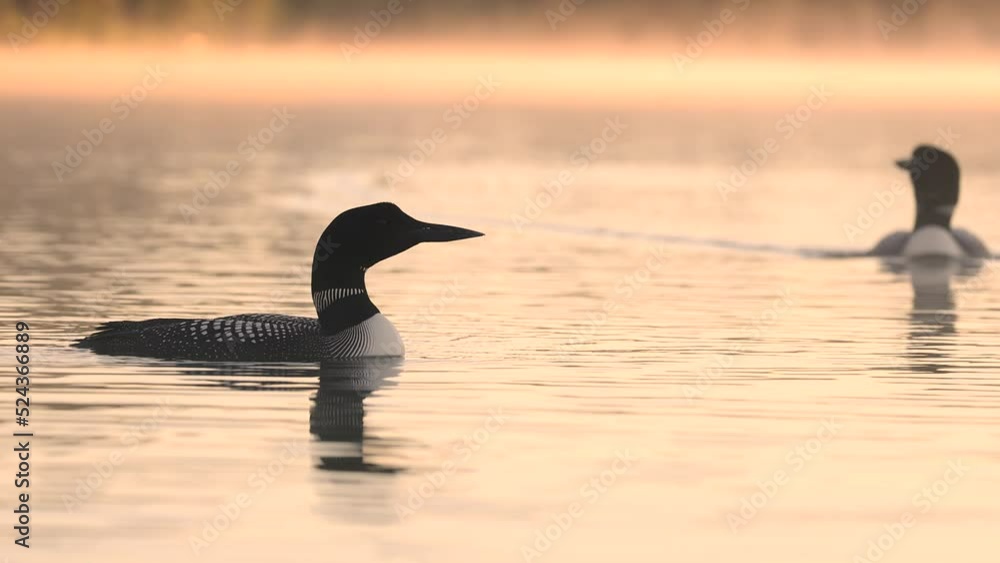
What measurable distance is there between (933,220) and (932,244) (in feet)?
2.58

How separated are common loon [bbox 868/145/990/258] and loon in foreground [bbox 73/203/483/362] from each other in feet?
38.4

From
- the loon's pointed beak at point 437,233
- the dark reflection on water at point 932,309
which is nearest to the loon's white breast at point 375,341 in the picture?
the loon's pointed beak at point 437,233

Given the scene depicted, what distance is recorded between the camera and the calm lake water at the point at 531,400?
1138 cm

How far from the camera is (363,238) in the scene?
1736 cm

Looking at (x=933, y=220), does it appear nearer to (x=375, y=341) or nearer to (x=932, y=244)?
(x=932, y=244)

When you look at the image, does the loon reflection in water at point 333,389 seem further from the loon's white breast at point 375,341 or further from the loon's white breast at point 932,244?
the loon's white breast at point 932,244

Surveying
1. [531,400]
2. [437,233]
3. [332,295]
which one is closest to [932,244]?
[437,233]

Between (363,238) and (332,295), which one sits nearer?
(332,295)

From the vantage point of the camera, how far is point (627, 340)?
1881 cm

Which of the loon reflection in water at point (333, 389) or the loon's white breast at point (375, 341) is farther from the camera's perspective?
the loon's white breast at point (375, 341)

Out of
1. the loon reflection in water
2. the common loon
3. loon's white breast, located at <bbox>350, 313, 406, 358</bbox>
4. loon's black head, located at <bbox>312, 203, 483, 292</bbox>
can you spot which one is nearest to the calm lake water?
the loon reflection in water

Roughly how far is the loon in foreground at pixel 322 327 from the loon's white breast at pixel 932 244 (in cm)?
1158

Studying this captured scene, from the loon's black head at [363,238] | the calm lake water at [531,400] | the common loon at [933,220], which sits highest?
the common loon at [933,220]

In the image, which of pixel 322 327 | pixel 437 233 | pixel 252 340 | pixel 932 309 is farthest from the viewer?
pixel 932 309
